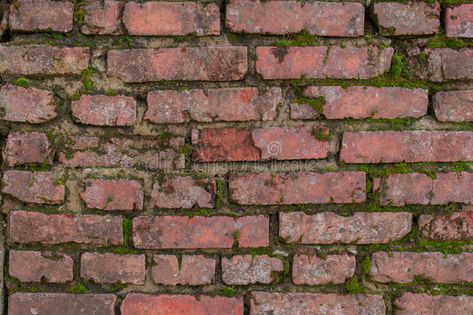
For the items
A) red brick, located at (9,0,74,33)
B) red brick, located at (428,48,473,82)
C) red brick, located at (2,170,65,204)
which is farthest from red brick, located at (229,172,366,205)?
red brick, located at (9,0,74,33)

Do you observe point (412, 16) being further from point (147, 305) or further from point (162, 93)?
point (147, 305)

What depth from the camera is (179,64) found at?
140 centimetres

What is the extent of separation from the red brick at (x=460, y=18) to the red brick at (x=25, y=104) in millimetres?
1086

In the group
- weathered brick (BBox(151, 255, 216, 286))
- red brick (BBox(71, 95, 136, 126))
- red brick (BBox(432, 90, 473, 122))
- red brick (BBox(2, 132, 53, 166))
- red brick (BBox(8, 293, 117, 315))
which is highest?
red brick (BBox(432, 90, 473, 122))

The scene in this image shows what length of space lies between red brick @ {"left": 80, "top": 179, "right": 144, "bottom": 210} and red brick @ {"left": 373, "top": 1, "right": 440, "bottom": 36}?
31.2 inches

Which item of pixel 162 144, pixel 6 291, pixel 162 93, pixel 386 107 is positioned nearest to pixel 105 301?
pixel 6 291

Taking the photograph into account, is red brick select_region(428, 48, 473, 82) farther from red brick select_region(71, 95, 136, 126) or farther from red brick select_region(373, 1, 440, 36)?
red brick select_region(71, 95, 136, 126)

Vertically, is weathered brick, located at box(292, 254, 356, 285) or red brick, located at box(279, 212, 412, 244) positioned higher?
red brick, located at box(279, 212, 412, 244)

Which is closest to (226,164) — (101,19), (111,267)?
(111,267)

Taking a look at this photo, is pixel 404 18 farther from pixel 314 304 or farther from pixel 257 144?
pixel 314 304

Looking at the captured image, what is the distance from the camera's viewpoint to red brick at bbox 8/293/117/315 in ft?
4.52

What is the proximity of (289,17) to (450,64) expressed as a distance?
456mm

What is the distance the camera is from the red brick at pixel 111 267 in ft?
4.57

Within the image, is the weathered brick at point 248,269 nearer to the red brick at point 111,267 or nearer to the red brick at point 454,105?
the red brick at point 111,267
